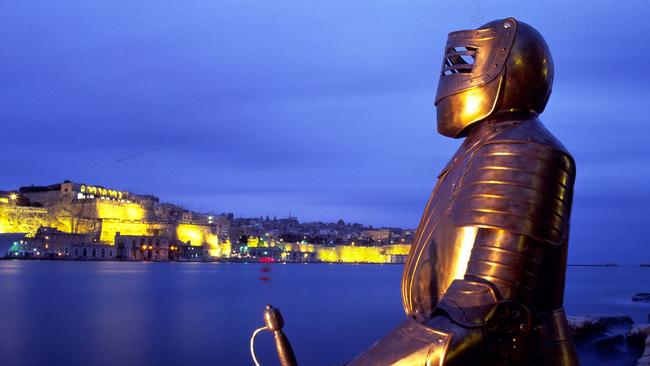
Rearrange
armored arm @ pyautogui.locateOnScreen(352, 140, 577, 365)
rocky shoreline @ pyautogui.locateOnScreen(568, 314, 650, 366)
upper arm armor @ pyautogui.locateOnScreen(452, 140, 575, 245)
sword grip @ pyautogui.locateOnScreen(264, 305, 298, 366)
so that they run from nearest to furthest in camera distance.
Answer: armored arm @ pyautogui.locateOnScreen(352, 140, 577, 365), upper arm armor @ pyautogui.locateOnScreen(452, 140, 575, 245), sword grip @ pyautogui.locateOnScreen(264, 305, 298, 366), rocky shoreline @ pyautogui.locateOnScreen(568, 314, 650, 366)

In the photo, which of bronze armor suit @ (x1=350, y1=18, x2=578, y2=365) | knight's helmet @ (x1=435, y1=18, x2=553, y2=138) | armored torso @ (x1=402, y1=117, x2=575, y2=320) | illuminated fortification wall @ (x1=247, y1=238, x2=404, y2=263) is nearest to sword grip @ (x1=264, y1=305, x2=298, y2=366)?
bronze armor suit @ (x1=350, y1=18, x2=578, y2=365)

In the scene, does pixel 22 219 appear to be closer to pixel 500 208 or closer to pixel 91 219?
pixel 91 219

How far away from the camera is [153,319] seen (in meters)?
30.7

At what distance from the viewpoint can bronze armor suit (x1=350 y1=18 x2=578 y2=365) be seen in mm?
2375

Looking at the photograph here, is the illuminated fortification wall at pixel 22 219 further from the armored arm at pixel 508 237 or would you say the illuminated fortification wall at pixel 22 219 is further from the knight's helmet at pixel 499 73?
the armored arm at pixel 508 237

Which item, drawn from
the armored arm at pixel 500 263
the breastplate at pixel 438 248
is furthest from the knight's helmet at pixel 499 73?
the armored arm at pixel 500 263

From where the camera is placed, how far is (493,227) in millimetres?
2484

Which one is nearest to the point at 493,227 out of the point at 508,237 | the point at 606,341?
the point at 508,237

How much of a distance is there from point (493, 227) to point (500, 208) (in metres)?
0.07

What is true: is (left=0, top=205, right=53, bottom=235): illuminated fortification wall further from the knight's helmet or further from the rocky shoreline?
the knight's helmet

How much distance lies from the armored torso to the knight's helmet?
9 cm

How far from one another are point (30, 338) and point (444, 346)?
23961 millimetres

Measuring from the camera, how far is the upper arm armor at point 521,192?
2.47 metres

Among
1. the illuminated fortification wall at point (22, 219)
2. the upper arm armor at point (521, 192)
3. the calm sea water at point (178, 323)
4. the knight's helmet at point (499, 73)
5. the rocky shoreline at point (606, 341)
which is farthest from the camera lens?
the illuminated fortification wall at point (22, 219)
